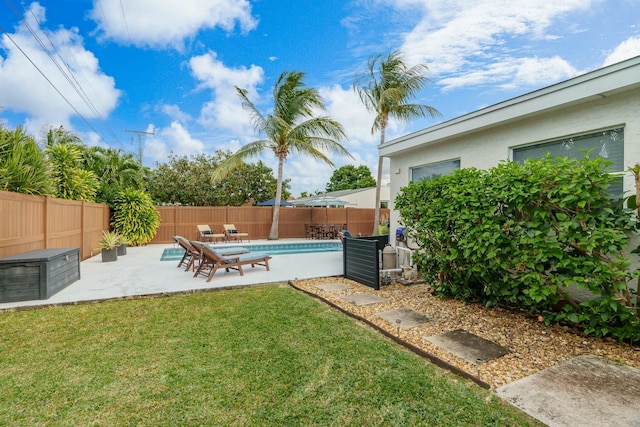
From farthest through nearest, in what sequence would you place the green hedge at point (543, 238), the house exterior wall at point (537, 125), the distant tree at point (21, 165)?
the distant tree at point (21, 165)
the house exterior wall at point (537, 125)
the green hedge at point (543, 238)

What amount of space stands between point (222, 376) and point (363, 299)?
3053 millimetres

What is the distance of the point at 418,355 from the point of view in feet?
11.2

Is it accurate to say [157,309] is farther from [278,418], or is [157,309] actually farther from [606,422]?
[606,422]

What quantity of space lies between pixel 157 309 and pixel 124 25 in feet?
46.3

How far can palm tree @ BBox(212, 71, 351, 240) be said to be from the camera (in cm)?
1642

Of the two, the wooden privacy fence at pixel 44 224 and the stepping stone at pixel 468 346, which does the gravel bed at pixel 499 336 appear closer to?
the stepping stone at pixel 468 346

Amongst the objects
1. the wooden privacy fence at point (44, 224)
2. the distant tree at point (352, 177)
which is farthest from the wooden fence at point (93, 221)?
the distant tree at point (352, 177)

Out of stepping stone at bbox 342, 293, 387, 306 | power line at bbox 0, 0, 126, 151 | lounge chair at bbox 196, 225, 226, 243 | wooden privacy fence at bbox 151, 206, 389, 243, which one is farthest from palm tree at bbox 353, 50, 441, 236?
power line at bbox 0, 0, 126, 151

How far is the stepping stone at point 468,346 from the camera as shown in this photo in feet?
10.9

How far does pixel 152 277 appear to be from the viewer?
7.36 metres

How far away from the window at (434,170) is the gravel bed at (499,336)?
2.87 metres

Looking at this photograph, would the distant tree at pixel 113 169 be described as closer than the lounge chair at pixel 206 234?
Yes

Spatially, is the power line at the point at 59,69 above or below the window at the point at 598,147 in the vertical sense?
above

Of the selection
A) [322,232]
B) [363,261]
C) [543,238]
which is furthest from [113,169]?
[543,238]
